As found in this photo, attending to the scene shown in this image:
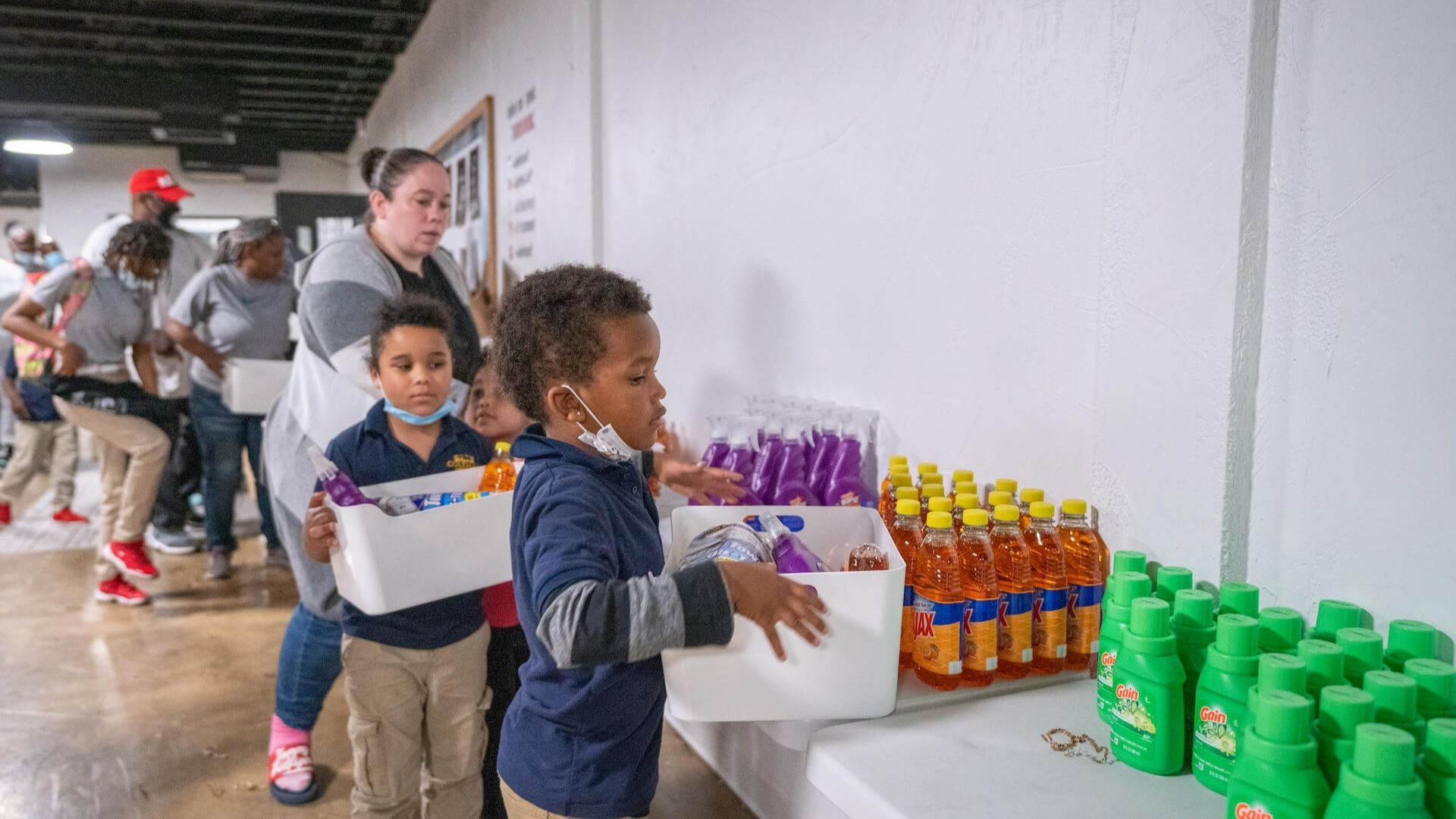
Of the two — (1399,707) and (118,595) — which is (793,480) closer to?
(1399,707)

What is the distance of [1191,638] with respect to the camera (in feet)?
3.72

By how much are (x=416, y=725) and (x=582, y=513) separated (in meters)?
1.07

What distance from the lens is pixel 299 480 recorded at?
2.31m

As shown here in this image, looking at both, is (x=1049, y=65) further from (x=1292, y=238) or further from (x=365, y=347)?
(x=365, y=347)

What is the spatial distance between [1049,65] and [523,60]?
332cm

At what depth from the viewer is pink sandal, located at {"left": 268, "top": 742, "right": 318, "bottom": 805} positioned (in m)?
2.42

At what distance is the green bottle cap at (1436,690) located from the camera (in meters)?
0.95

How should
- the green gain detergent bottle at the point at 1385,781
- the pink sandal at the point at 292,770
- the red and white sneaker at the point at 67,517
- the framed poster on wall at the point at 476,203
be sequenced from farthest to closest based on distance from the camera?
the red and white sneaker at the point at 67,517 → the framed poster on wall at the point at 476,203 → the pink sandal at the point at 292,770 → the green gain detergent bottle at the point at 1385,781

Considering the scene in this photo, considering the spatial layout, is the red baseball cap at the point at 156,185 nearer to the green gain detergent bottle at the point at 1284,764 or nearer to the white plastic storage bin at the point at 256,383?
the white plastic storage bin at the point at 256,383

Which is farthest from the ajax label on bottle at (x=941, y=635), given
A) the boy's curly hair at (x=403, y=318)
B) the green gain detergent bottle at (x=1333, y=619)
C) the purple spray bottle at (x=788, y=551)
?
the boy's curly hair at (x=403, y=318)

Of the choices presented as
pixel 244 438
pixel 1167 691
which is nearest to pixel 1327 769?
pixel 1167 691

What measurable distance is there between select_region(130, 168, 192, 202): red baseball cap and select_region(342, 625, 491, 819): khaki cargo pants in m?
3.74

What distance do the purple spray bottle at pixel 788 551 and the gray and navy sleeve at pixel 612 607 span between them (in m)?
0.21

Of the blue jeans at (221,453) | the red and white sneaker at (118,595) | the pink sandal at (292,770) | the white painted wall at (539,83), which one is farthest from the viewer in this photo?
the blue jeans at (221,453)
